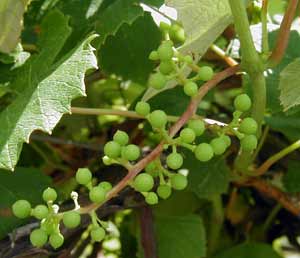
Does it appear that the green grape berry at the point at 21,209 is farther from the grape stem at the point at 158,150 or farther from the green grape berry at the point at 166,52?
the green grape berry at the point at 166,52

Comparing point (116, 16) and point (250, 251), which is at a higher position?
point (116, 16)

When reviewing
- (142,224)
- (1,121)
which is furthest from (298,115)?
(1,121)

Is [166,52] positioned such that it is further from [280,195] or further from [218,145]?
[280,195]

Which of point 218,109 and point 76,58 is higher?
point 76,58

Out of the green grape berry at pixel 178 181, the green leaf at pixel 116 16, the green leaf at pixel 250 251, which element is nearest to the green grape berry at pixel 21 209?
the green grape berry at pixel 178 181

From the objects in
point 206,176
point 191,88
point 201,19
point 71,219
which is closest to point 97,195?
point 71,219

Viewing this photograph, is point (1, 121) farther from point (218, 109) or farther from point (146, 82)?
point (218, 109)
